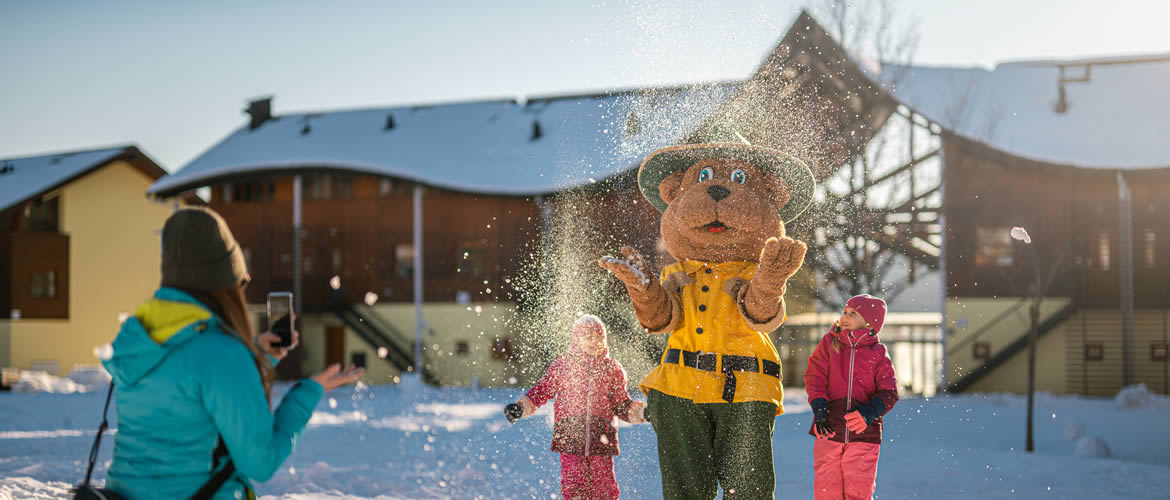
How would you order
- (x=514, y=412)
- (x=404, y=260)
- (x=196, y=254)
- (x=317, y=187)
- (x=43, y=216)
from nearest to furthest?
(x=196, y=254) < (x=514, y=412) < (x=404, y=260) < (x=317, y=187) < (x=43, y=216)

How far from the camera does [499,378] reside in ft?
74.2

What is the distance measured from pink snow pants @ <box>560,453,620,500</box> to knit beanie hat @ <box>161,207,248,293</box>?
112 inches

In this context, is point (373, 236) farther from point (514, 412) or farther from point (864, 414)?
point (864, 414)

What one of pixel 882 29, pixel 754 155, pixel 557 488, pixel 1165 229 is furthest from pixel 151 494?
pixel 1165 229

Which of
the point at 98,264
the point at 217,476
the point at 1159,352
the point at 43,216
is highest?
the point at 43,216

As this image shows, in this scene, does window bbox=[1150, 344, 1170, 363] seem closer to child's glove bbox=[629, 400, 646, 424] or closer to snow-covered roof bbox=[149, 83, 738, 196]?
snow-covered roof bbox=[149, 83, 738, 196]

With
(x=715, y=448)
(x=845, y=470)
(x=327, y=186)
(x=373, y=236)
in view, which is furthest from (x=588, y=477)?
(x=327, y=186)

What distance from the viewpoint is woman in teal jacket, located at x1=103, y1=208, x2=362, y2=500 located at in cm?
273

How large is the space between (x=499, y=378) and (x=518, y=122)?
22.2ft

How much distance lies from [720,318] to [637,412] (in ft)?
3.29

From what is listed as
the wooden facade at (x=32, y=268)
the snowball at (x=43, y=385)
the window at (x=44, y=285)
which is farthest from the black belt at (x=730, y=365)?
the window at (x=44, y=285)

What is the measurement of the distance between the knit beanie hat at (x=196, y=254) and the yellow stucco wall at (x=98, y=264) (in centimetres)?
2813

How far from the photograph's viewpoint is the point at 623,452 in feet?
30.8

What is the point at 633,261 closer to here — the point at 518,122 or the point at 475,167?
the point at 475,167
